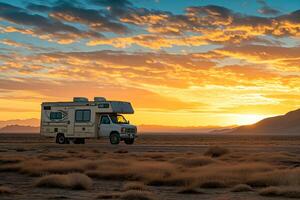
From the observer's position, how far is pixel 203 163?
23703 mm

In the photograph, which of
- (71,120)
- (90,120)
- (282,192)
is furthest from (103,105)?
(282,192)

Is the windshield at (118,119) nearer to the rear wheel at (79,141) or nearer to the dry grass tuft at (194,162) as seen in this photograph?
the rear wheel at (79,141)

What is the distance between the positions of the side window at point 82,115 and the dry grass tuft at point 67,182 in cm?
2498

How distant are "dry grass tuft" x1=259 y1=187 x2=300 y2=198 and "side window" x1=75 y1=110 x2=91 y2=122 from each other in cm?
2800

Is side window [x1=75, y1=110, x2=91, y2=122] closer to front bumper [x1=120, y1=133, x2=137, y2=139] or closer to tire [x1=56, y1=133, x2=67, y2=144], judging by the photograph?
tire [x1=56, y1=133, x2=67, y2=144]

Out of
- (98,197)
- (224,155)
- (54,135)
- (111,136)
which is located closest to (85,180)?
(98,197)

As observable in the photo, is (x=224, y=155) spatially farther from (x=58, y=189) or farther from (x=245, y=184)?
(x=58, y=189)

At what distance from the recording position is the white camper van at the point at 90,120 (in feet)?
136

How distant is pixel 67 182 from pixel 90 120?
25599 mm

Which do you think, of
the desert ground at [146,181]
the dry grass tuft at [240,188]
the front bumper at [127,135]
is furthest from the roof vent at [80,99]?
the dry grass tuft at [240,188]

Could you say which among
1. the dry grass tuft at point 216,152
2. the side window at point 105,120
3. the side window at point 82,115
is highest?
the side window at point 82,115

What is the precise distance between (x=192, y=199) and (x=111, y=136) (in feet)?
90.7

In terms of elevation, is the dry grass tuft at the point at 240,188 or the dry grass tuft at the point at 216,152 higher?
the dry grass tuft at the point at 216,152

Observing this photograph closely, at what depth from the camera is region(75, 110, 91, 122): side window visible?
4205 centimetres
